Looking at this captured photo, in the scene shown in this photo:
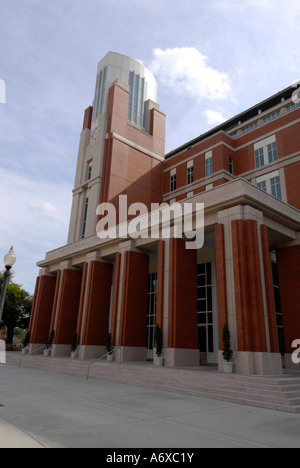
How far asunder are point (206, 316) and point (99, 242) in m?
10.5

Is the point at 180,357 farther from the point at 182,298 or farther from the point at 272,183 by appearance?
the point at 272,183

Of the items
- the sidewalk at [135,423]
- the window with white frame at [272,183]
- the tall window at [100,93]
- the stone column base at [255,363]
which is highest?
the tall window at [100,93]

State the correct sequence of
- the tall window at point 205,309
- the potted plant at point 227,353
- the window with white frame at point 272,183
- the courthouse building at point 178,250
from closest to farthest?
the potted plant at point 227,353
the courthouse building at point 178,250
the tall window at point 205,309
the window with white frame at point 272,183

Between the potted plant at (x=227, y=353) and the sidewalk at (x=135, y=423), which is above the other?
the potted plant at (x=227, y=353)

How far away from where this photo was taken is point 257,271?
1644cm

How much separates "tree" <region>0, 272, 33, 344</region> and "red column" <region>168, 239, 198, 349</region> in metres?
37.5

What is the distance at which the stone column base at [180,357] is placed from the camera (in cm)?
1827

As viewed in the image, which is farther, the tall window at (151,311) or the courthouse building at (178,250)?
the tall window at (151,311)

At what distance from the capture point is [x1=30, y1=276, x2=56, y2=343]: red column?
32.4 m

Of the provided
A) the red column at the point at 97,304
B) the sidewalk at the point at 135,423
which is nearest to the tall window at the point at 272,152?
the red column at the point at 97,304

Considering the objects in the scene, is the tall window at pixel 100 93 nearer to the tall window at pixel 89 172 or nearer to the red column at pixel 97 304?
the tall window at pixel 89 172

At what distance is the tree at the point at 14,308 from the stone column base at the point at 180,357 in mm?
37987
